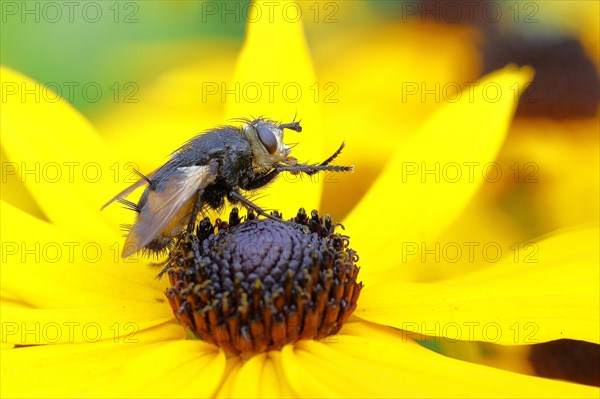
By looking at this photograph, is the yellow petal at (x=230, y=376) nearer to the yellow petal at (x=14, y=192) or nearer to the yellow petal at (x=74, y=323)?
the yellow petal at (x=74, y=323)

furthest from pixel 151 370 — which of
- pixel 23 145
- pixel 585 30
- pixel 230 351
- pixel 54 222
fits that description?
pixel 585 30

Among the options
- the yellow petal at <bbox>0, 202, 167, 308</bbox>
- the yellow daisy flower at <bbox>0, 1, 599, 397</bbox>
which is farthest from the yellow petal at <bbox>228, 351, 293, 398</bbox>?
the yellow petal at <bbox>0, 202, 167, 308</bbox>

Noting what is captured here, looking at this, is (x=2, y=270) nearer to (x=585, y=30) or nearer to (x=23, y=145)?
(x=23, y=145)

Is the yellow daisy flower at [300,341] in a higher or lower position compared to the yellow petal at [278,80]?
lower

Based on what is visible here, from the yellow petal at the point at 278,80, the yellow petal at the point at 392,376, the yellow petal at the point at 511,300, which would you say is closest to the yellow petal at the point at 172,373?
the yellow petal at the point at 392,376

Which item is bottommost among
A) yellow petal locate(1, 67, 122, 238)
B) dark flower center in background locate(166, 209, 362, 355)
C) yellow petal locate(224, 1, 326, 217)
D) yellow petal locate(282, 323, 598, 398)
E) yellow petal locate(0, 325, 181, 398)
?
yellow petal locate(0, 325, 181, 398)

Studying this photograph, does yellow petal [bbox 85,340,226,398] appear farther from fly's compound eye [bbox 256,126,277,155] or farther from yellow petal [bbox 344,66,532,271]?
yellow petal [bbox 344,66,532,271]
